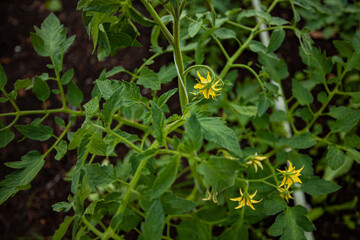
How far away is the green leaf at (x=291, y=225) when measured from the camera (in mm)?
633

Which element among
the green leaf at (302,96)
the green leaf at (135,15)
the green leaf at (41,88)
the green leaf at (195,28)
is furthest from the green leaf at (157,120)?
the green leaf at (302,96)

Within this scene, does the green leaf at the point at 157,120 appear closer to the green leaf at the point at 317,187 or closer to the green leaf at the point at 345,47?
the green leaf at the point at 317,187

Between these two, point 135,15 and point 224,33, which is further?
point 224,33

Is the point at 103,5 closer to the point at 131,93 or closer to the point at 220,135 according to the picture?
the point at 131,93

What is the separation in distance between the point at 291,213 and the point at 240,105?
0.39 meters

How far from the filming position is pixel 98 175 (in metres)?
0.60

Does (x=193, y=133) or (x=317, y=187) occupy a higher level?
(x=193, y=133)

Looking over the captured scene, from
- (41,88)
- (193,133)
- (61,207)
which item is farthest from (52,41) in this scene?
(193,133)

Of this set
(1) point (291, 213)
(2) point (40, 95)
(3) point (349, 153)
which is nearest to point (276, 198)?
(1) point (291, 213)

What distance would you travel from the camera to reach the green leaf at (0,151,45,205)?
64cm

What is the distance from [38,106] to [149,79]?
113 centimetres

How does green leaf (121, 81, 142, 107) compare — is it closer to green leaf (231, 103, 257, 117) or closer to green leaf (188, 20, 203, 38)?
green leaf (188, 20, 203, 38)

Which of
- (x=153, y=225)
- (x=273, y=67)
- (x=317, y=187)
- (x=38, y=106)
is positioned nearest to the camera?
(x=153, y=225)

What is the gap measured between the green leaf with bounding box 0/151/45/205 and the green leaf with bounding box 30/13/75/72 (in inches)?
10.4
